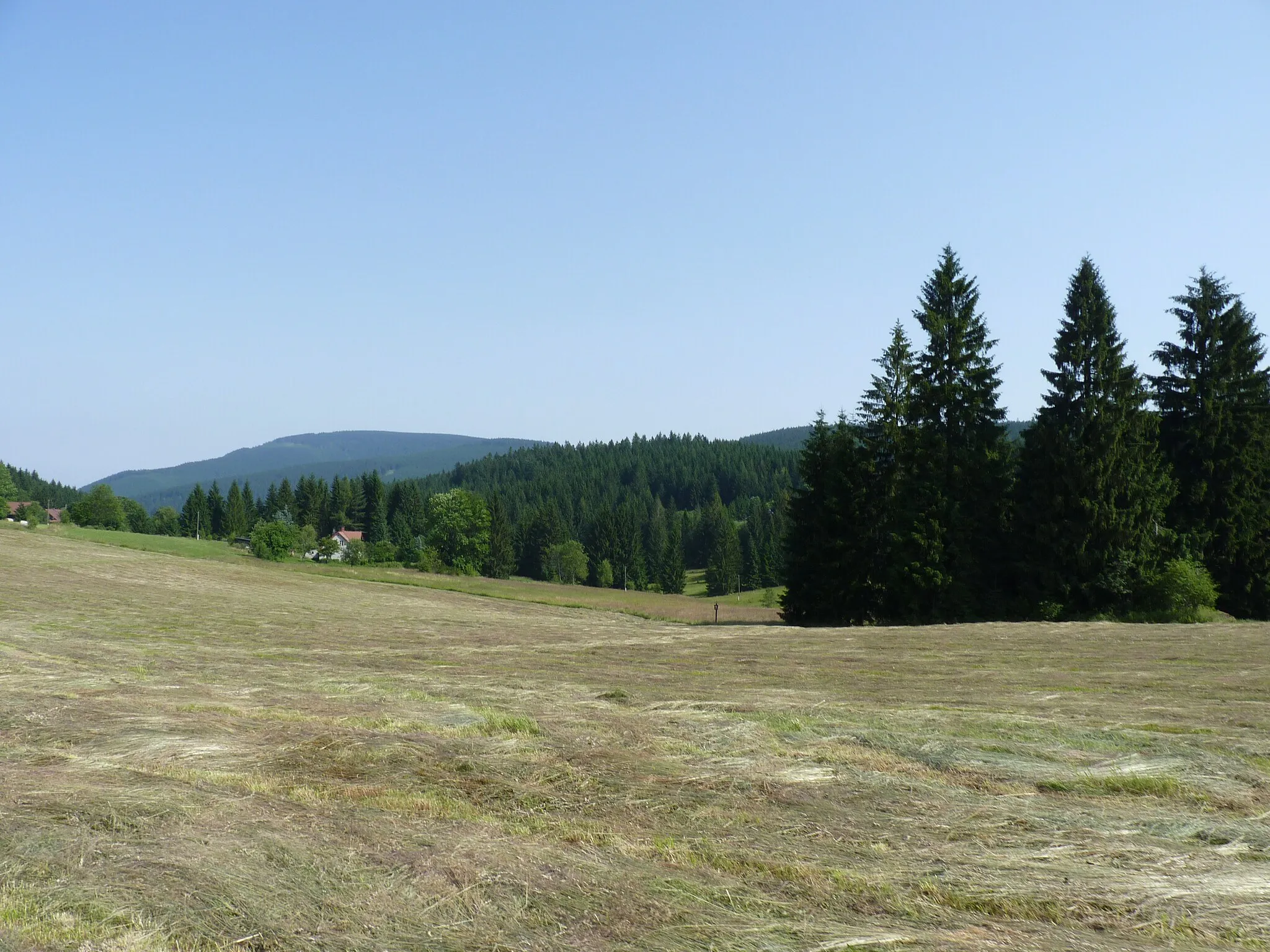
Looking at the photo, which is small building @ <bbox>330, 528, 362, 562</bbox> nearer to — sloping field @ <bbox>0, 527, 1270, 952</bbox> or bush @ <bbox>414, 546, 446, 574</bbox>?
bush @ <bbox>414, 546, 446, 574</bbox>

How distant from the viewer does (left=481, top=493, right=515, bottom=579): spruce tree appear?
123 metres

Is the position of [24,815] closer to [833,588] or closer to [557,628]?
[557,628]

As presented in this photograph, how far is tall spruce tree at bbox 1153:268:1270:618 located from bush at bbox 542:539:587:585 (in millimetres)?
89427

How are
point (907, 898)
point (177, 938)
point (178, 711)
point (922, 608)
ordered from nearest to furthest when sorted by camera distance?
point (177, 938)
point (907, 898)
point (178, 711)
point (922, 608)

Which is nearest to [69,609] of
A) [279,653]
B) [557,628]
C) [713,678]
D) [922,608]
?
[279,653]

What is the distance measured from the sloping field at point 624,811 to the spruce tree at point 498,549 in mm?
106500

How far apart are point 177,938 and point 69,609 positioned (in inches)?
1094

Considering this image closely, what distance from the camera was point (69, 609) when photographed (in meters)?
28.1

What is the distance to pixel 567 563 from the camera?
12406 cm

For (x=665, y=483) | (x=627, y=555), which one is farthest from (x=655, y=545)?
(x=665, y=483)

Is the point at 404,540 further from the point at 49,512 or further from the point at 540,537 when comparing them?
the point at 49,512

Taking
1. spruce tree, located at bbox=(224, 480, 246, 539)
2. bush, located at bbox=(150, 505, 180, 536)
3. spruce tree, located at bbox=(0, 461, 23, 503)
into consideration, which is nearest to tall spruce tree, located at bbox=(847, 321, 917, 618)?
spruce tree, located at bbox=(0, 461, 23, 503)

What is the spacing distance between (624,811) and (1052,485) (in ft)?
117

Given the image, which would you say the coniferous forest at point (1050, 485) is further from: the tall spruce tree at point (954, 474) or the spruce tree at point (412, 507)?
the spruce tree at point (412, 507)
